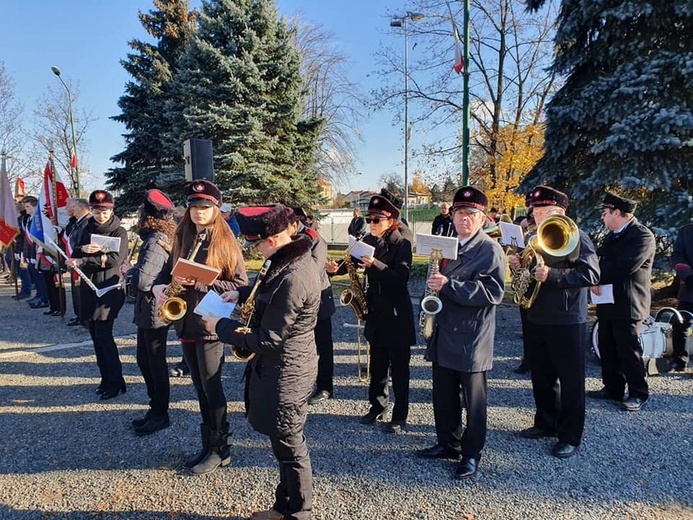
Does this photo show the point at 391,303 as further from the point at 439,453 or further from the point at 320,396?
the point at 320,396

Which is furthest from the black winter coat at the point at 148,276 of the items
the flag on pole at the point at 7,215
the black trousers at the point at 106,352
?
the flag on pole at the point at 7,215

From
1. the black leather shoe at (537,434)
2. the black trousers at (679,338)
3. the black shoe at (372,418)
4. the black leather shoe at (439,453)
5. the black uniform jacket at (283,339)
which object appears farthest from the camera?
the black trousers at (679,338)

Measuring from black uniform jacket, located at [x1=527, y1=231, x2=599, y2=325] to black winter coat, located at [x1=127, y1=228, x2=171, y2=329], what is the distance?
11.0 ft

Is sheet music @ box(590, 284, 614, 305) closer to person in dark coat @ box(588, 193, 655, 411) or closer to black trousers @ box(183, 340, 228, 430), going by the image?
person in dark coat @ box(588, 193, 655, 411)

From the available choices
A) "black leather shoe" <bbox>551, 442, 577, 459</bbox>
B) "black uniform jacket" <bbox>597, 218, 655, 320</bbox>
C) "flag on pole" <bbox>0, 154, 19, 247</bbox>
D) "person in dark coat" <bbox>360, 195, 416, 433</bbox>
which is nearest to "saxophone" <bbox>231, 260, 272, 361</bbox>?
"person in dark coat" <bbox>360, 195, 416, 433</bbox>

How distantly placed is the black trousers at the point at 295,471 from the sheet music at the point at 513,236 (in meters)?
3.05

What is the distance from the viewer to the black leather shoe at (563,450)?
152 inches

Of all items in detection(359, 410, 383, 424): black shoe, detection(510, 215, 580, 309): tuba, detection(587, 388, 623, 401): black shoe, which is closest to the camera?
detection(510, 215, 580, 309): tuba

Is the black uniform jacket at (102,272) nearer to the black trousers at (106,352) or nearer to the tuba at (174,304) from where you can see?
the black trousers at (106,352)

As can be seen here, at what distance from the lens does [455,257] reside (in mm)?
3496

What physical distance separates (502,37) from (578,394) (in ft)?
56.5

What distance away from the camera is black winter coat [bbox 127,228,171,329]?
4.22 meters

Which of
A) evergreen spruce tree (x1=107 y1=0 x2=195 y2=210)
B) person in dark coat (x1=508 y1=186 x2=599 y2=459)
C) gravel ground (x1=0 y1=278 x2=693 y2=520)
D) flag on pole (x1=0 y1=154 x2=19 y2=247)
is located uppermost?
evergreen spruce tree (x1=107 y1=0 x2=195 y2=210)

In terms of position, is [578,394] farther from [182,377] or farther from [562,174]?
[562,174]
